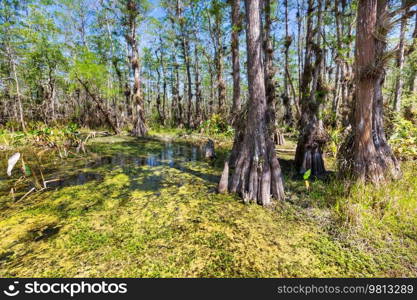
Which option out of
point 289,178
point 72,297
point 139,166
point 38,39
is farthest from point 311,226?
point 38,39

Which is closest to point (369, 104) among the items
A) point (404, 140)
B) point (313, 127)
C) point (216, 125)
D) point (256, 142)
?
point (313, 127)

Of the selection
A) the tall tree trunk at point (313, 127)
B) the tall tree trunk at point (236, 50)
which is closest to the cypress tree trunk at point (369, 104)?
the tall tree trunk at point (313, 127)

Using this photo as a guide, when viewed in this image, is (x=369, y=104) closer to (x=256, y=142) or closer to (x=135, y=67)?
(x=256, y=142)

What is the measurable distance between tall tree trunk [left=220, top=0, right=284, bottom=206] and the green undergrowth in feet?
1.13

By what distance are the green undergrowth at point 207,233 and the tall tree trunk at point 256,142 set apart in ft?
1.13

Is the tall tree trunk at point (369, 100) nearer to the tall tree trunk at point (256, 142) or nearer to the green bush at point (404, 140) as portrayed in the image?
the tall tree trunk at point (256, 142)

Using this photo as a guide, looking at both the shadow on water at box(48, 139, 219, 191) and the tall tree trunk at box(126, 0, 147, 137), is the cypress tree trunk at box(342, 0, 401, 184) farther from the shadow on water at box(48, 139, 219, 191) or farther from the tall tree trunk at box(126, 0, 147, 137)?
the tall tree trunk at box(126, 0, 147, 137)

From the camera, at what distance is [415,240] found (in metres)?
2.34

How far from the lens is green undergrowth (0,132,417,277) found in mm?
2002

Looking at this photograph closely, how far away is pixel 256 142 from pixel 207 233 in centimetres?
186

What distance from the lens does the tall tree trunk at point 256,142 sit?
3477 millimetres

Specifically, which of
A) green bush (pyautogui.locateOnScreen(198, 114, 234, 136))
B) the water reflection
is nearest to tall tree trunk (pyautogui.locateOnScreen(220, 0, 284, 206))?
the water reflection

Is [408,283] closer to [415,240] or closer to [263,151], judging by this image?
[415,240]

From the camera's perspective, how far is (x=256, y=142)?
358 cm
